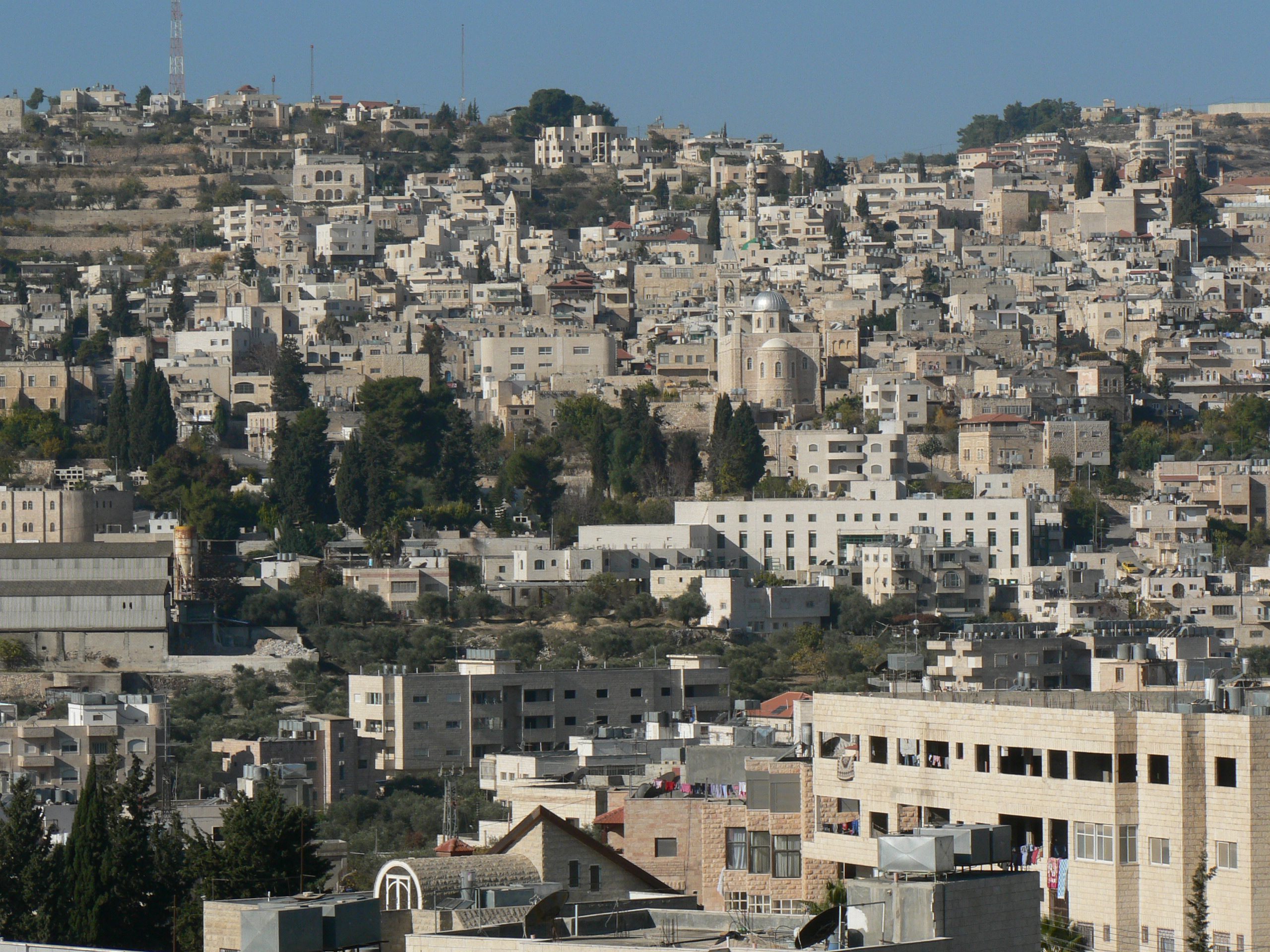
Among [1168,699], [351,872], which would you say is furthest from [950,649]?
[1168,699]

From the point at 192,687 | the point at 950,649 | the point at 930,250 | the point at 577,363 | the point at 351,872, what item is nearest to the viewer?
the point at 351,872

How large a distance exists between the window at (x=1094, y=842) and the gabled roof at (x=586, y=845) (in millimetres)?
3015

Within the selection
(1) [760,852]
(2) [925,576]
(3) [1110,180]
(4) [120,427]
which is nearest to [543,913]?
(1) [760,852]

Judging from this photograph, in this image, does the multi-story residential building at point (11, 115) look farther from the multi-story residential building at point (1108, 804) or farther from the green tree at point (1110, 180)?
the multi-story residential building at point (1108, 804)

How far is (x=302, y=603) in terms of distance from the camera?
72.1 m

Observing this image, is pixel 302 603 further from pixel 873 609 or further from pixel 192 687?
pixel 873 609

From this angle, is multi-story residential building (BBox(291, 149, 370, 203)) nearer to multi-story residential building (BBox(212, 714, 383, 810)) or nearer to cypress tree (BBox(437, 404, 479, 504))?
cypress tree (BBox(437, 404, 479, 504))

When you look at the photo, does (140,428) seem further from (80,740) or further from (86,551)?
(80,740)

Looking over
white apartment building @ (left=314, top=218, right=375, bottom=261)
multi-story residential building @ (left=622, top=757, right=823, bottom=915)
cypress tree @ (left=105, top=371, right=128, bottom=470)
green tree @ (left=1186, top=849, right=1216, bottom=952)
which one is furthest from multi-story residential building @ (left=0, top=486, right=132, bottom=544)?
green tree @ (left=1186, top=849, right=1216, bottom=952)

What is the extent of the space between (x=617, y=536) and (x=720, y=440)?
6.25 metres

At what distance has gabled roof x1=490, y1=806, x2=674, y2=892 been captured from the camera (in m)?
22.4

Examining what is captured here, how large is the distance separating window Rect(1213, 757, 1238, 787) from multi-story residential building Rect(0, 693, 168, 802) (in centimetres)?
3100

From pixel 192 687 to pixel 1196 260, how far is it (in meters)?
57.5

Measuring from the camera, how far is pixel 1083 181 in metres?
120
